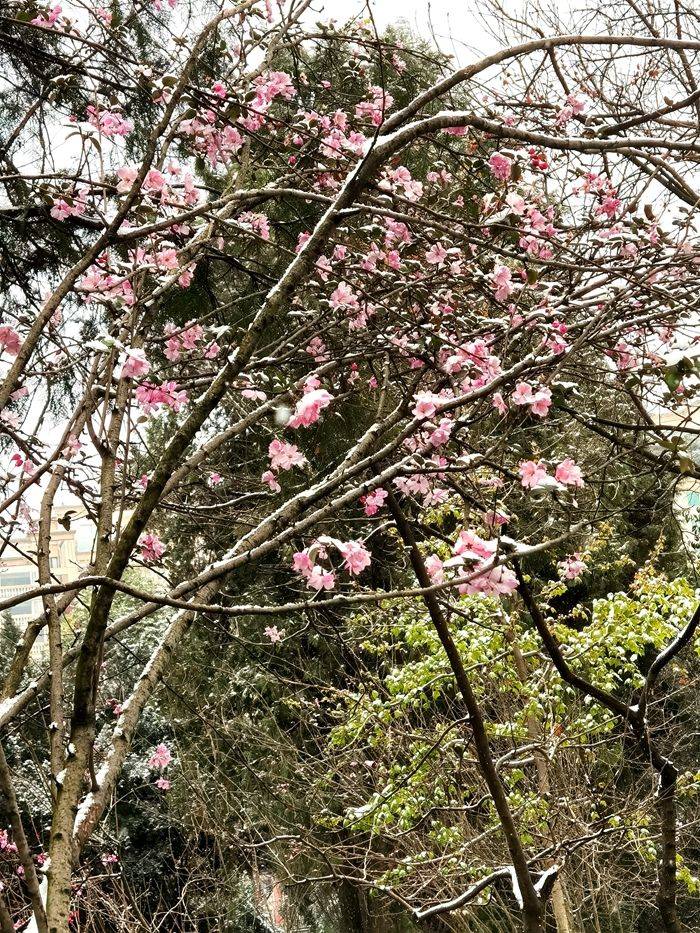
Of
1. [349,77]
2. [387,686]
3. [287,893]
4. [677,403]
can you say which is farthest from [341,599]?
[287,893]

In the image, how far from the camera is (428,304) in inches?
114

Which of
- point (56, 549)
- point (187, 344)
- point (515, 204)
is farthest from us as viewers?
point (187, 344)

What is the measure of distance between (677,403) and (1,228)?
2.29 meters

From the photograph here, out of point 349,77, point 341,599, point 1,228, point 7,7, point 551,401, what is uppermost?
point 349,77

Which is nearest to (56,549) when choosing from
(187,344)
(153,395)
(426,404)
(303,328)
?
(153,395)

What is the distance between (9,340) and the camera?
7.87 feet

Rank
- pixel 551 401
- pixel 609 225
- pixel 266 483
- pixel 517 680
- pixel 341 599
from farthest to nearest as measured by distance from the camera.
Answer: pixel 517 680 < pixel 266 483 < pixel 609 225 < pixel 551 401 < pixel 341 599

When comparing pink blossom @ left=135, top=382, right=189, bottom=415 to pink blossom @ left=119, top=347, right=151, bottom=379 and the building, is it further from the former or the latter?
pink blossom @ left=119, top=347, right=151, bottom=379

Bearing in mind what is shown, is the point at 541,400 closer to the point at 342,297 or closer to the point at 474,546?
the point at 474,546

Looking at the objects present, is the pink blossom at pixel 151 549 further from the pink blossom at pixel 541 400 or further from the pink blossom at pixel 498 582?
the pink blossom at pixel 498 582

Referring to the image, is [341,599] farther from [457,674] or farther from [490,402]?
[490,402]

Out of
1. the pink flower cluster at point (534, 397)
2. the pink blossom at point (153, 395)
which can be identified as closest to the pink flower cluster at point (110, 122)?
the pink blossom at point (153, 395)

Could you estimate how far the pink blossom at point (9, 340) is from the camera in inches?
92.8

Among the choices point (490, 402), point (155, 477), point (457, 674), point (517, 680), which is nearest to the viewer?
point (155, 477)
